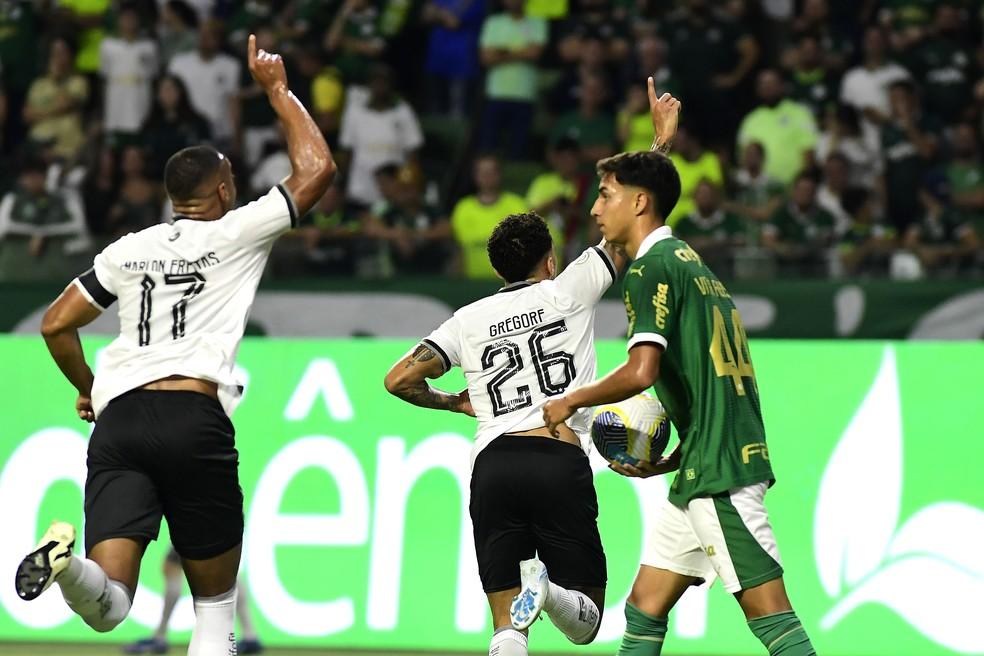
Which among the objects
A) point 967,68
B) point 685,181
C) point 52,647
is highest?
point 967,68

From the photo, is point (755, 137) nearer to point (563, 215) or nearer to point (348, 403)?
point (563, 215)

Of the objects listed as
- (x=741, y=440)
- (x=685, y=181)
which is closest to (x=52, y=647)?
(x=741, y=440)

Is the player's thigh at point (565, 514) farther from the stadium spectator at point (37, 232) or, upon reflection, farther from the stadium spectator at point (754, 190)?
the stadium spectator at point (37, 232)

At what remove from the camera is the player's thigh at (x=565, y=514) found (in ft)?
21.1

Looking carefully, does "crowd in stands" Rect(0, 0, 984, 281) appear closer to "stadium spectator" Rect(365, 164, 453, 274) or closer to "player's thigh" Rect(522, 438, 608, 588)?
"stadium spectator" Rect(365, 164, 453, 274)

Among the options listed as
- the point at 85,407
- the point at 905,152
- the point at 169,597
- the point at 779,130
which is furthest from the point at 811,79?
the point at 85,407

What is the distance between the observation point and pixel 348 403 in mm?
10383

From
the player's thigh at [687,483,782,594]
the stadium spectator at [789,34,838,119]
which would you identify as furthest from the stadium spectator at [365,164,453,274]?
the player's thigh at [687,483,782,594]

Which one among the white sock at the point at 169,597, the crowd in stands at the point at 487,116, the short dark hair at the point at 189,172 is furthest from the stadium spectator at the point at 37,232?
the short dark hair at the point at 189,172

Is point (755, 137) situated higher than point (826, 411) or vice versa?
point (755, 137)

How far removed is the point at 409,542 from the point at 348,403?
101cm

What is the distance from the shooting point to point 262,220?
6312 millimetres

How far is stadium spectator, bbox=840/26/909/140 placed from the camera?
47.1 feet

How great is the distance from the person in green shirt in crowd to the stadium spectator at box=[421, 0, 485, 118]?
4.08 meters
